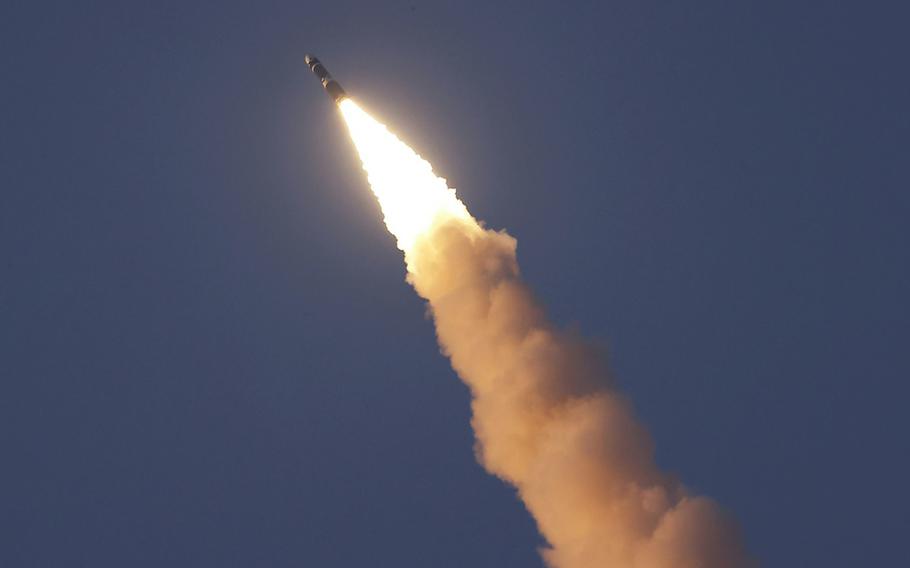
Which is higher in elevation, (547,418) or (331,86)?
(331,86)

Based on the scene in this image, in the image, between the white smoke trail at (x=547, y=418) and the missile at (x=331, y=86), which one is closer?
the white smoke trail at (x=547, y=418)

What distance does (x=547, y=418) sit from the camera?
65312 mm

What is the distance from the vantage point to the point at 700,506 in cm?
6178

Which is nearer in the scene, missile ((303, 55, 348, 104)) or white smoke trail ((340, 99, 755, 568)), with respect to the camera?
white smoke trail ((340, 99, 755, 568))

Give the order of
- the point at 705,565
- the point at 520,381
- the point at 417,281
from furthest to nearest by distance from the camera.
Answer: the point at 417,281
the point at 520,381
the point at 705,565

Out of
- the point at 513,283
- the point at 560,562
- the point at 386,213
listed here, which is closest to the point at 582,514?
the point at 560,562

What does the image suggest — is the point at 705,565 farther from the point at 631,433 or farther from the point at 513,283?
the point at 513,283

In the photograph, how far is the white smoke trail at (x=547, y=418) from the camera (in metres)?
62.2

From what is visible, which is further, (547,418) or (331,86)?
(331,86)

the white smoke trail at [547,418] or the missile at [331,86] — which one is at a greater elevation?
the missile at [331,86]

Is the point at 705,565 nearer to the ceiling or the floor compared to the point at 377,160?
nearer to the floor

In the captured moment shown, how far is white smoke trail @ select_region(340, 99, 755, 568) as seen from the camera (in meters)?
62.2

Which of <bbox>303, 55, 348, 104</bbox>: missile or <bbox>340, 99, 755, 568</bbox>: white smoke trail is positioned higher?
<bbox>303, 55, 348, 104</bbox>: missile

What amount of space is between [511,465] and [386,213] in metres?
12.1
